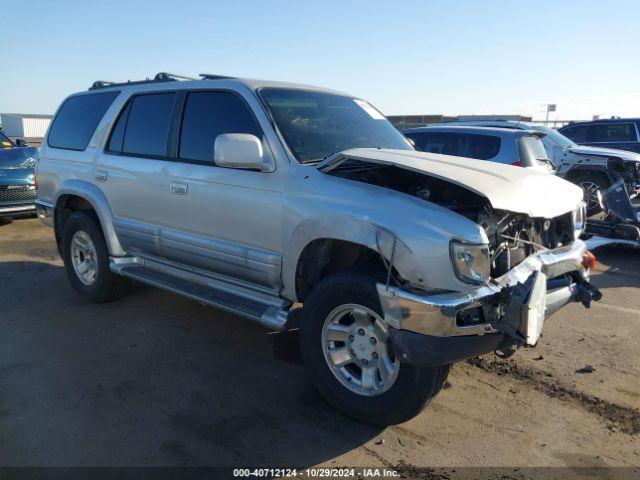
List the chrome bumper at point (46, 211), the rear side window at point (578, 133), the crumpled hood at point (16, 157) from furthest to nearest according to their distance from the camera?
the rear side window at point (578, 133), the crumpled hood at point (16, 157), the chrome bumper at point (46, 211)

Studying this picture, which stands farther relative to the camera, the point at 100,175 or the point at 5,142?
the point at 5,142

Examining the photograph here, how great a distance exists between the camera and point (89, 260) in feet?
17.0

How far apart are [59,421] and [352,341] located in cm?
182

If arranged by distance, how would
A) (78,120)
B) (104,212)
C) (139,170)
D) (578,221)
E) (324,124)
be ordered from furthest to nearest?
(78,120), (104,212), (139,170), (324,124), (578,221)

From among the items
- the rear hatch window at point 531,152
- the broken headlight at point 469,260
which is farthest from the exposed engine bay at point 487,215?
the rear hatch window at point 531,152

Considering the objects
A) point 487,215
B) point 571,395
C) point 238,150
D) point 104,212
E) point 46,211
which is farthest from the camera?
point 46,211

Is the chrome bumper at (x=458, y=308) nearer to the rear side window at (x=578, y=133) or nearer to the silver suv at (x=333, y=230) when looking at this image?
the silver suv at (x=333, y=230)

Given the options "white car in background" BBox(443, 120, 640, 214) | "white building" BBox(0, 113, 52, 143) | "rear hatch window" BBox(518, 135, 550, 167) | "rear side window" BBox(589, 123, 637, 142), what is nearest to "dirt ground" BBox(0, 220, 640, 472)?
"rear hatch window" BBox(518, 135, 550, 167)

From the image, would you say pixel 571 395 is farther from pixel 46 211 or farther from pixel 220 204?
pixel 46 211

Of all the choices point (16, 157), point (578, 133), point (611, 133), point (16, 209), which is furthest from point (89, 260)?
point (611, 133)

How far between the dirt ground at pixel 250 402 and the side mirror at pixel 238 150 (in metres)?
1.47

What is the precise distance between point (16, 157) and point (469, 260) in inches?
358

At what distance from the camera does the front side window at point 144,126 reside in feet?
14.3

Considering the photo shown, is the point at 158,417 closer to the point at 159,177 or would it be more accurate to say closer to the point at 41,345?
the point at 41,345
